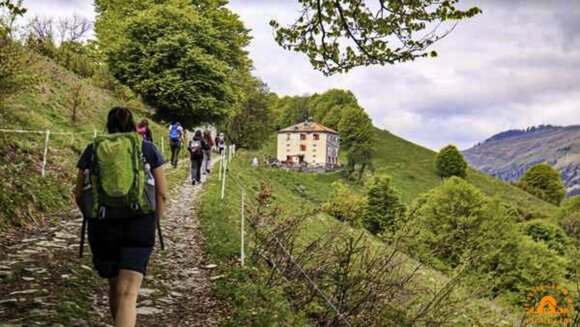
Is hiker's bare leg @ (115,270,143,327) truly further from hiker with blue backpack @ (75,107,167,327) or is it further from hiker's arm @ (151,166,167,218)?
hiker's arm @ (151,166,167,218)

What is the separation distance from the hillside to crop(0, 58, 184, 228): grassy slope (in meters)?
63.2

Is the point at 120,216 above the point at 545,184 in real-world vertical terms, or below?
above

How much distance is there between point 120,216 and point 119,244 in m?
0.23

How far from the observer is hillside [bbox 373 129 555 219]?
8906 centimetres

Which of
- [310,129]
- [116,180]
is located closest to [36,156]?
[116,180]

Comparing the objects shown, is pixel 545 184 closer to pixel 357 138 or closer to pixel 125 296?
pixel 357 138

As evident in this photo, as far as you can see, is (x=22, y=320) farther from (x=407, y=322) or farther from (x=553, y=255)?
(x=553, y=255)

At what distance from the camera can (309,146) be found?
348 ft

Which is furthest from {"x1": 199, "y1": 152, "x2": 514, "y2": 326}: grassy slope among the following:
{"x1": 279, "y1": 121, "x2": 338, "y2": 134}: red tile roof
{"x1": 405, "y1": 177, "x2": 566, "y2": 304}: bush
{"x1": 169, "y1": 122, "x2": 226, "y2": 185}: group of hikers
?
{"x1": 279, "y1": 121, "x2": 338, "y2": 134}: red tile roof

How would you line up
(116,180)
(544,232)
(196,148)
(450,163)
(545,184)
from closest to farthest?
1. (116,180)
2. (196,148)
3. (544,232)
4. (450,163)
5. (545,184)

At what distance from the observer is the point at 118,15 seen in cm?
4312

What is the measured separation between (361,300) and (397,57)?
431cm

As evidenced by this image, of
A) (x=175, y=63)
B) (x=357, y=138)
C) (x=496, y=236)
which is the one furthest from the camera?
(x=357, y=138)

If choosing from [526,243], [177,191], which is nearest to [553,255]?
[526,243]
